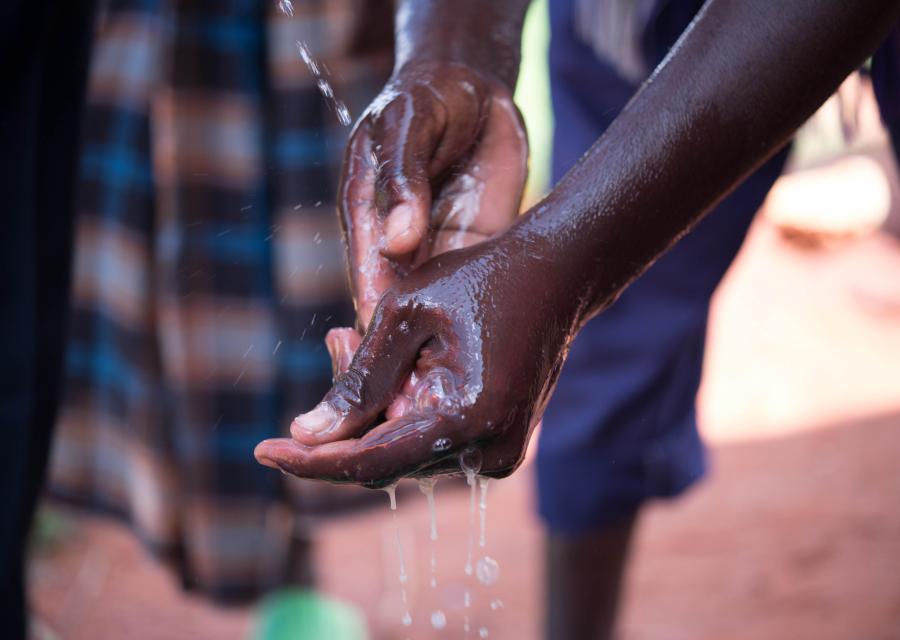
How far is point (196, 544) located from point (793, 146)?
1.78 meters

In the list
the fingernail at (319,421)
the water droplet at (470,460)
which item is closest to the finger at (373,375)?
the fingernail at (319,421)

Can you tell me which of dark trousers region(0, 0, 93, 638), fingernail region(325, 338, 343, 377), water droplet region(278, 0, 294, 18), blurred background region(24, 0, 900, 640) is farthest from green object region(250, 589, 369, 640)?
fingernail region(325, 338, 343, 377)

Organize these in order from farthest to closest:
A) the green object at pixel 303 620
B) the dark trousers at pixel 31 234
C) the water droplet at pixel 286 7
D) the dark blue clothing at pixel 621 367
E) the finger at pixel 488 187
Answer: the green object at pixel 303 620, the water droplet at pixel 286 7, the dark blue clothing at pixel 621 367, the dark trousers at pixel 31 234, the finger at pixel 488 187

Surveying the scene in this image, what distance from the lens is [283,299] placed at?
2338 millimetres

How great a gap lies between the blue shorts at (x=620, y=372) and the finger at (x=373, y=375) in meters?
0.88

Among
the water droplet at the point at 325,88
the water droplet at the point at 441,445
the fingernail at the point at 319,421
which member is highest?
the water droplet at the point at 441,445

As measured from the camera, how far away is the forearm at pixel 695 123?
1036 millimetres

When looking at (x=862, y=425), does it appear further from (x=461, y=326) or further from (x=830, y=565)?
(x=461, y=326)

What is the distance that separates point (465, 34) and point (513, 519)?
7.67 ft

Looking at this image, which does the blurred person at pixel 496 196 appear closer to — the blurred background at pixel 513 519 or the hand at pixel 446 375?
the hand at pixel 446 375

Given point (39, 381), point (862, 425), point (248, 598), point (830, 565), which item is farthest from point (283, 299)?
point (862, 425)

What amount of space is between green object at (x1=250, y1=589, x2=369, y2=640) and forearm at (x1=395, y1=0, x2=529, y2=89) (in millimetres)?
1823

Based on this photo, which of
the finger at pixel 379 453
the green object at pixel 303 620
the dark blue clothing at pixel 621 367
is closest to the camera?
the finger at pixel 379 453

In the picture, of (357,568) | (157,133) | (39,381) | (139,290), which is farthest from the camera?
(357,568)
